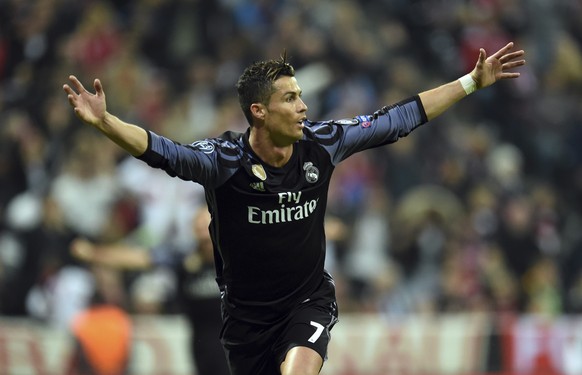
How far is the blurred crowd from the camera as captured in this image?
13195mm

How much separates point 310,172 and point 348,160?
23.6ft

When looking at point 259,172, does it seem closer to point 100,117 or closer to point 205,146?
point 205,146

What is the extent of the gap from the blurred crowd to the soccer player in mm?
5152

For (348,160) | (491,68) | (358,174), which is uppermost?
(348,160)

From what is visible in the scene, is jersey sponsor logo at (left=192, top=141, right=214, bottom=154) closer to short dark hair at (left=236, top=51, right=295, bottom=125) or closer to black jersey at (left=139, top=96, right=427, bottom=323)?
black jersey at (left=139, top=96, right=427, bottom=323)

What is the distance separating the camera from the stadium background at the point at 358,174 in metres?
12.9

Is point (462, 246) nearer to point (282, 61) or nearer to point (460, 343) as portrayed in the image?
A: point (460, 343)

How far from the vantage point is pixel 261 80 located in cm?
705

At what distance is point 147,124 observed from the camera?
14.2 m

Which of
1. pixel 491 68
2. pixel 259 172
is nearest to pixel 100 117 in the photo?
pixel 259 172

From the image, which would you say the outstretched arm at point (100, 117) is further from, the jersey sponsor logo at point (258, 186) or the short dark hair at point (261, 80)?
the short dark hair at point (261, 80)

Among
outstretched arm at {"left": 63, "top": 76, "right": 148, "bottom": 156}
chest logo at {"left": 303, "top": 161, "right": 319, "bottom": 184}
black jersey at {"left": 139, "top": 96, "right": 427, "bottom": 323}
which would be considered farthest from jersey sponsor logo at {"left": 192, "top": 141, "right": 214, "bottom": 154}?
chest logo at {"left": 303, "top": 161, "right": 319, "bottom": 184}

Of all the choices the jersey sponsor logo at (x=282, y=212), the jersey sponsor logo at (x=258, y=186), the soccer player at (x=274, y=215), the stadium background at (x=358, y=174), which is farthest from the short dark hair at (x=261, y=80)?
the stadium background at (x=358, y=174)

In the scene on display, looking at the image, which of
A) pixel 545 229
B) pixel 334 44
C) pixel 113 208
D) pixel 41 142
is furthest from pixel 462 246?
pixel 41 142
